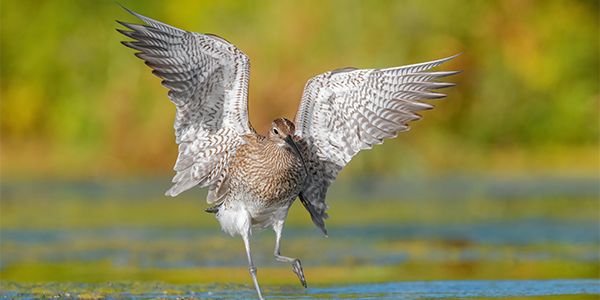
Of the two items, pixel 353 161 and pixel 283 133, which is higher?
pixel 283 133

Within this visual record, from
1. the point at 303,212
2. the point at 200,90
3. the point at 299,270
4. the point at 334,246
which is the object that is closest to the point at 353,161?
the point at 303,212

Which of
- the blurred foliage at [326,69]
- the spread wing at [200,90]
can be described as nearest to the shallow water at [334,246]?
the spread wing at [200,90]

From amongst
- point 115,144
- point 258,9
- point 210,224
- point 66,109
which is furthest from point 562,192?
point 66,109

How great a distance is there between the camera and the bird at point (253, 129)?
420 inches

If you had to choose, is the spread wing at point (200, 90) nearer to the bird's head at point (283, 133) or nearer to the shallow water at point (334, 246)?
the bird's head at point (283, 133)

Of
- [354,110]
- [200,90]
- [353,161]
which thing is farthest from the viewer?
[353,161]

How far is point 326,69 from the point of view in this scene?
75.0ft

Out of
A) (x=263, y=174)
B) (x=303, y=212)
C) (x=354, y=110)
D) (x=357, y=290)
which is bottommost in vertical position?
(x=303, y=212)

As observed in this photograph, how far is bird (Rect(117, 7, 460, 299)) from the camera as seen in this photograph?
10656 mm

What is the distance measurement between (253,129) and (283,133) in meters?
0.66

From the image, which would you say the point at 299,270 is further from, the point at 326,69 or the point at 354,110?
the point at 326,69

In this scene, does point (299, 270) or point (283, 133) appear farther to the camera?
point (299, 270)

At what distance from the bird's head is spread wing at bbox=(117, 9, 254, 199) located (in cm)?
30

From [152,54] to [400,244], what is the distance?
17.4 feet
